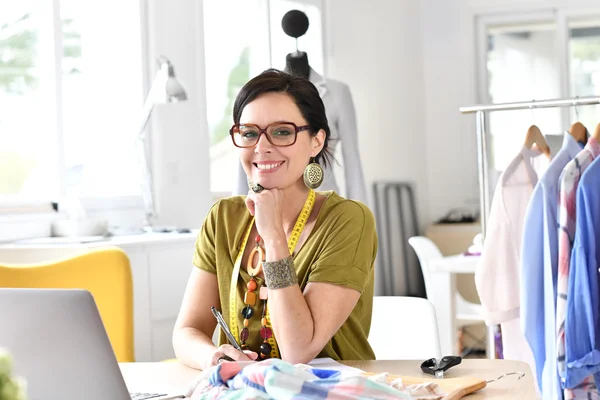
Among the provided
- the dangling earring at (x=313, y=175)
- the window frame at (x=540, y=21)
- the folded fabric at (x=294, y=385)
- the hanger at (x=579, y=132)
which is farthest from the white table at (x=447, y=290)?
the window frame at (x=540, y=21)

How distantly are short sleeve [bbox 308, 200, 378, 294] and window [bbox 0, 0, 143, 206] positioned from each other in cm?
228

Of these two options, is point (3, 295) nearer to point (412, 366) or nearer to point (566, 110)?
point (412, 366)

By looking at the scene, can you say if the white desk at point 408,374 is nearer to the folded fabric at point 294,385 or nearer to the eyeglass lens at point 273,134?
the folded fabric at point 294,385

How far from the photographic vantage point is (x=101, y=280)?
7.01 feet

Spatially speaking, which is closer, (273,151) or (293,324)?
(293,324)

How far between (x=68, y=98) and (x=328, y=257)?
8.73ft

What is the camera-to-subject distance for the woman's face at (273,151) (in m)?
Answer: 1.69

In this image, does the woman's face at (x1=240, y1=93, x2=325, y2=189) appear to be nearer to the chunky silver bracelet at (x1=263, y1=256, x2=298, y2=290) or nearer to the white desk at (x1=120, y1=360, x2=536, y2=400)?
the chunky silver bracelet at (x1=263, y1=256, x2=298, y2=290)

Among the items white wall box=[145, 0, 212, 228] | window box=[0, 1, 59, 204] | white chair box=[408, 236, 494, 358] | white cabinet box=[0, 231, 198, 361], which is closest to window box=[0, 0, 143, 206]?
window box=[0, 1, 59, 204]

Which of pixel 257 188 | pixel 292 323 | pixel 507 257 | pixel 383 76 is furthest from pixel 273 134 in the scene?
pixel 383 76

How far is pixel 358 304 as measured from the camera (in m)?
1.76

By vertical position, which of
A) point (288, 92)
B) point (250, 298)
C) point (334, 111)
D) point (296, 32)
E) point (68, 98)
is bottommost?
point (250, 298)

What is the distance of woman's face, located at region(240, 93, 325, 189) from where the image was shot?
1691 mm

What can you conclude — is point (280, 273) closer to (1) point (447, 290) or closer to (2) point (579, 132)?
(2) point (579, 132)
